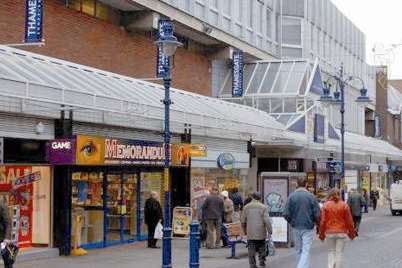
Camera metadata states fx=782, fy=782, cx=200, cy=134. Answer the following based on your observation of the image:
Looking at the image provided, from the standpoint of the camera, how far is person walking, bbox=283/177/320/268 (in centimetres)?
1454

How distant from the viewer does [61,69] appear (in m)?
22.4

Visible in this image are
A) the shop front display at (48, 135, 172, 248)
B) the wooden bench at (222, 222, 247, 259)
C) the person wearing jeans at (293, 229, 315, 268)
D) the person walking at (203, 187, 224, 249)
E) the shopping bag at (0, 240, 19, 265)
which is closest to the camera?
the shopping bag at (0, 240, 19, 265)

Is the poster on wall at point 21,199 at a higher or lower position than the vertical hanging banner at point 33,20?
lower

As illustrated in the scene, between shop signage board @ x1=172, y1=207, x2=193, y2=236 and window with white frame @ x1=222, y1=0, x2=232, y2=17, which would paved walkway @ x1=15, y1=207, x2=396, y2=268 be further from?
window with white frame @ x1=222, y1=0, x2=232, y2=17

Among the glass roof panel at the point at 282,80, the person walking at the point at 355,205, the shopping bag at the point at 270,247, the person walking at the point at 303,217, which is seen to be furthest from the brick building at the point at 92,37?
the person walking at the point at 303,217

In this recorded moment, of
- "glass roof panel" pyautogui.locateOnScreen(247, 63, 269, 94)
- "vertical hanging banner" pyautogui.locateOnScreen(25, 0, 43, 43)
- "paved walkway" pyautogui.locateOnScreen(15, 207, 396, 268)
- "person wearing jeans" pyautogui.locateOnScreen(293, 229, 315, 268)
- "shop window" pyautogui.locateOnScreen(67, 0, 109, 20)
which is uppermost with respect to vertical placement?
"shop window" pyautogui.locateOnScreen(67, 0, 109, 20)

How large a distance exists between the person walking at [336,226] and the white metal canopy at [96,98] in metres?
7.42

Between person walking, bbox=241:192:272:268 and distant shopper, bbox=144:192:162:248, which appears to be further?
distant shopper, bbox=144:192:162:248

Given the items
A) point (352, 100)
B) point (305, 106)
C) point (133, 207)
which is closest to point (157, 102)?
point (133, 207)

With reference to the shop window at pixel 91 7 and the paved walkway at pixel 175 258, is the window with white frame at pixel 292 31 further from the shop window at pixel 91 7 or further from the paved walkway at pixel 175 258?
the paved walkway at pixel 175 258

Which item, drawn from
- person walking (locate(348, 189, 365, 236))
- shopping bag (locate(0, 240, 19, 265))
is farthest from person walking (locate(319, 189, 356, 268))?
person walking (locate(348, 189, 365, 236))

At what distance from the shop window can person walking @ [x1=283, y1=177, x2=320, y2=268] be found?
44.3ft

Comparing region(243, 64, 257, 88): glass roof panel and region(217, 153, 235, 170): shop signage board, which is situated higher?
region(243, 64, 257, 88): glass roof panel

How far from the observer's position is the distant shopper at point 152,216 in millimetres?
21969
